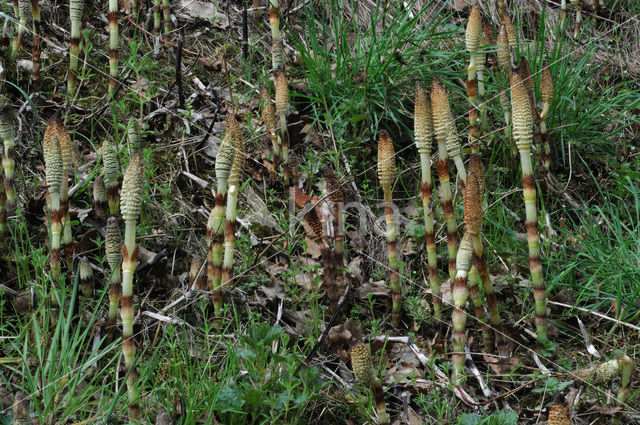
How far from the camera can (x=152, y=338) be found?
105 inches

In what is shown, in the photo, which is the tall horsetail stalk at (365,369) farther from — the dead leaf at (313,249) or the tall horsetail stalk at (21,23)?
the tall horsetail stalk at (21,23)

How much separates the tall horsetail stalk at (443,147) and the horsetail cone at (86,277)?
4.70ft

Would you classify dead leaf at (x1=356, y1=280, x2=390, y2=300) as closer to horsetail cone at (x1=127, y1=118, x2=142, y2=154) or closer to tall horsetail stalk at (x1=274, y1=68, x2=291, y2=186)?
tall horsetail stalk at (x1=274, y1=68, x2=291, y2=186)

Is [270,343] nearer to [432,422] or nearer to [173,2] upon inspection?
[432,422]

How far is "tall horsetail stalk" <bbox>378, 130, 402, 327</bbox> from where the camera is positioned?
8.60ft

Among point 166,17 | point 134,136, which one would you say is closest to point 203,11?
point 166,17

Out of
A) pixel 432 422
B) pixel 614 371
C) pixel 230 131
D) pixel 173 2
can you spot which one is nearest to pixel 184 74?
pixel 173 2

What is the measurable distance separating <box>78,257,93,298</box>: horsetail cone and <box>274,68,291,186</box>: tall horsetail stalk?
1232 millimetres

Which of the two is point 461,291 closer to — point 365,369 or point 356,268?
point 365,369

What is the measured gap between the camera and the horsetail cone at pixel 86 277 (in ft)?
8.57

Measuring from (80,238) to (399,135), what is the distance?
2027 mm

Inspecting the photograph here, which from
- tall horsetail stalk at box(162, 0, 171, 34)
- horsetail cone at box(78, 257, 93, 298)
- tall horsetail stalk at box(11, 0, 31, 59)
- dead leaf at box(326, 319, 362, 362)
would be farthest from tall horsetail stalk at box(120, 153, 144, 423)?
tall horsetail stalk at box(162, 0, 171, 34)

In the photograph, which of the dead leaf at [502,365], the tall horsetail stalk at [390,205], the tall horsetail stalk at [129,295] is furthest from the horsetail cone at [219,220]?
the dead leaf at [502,365]

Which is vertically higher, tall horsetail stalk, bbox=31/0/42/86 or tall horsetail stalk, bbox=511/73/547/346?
tall horsetail stalk, bbox=31/0/42/86
